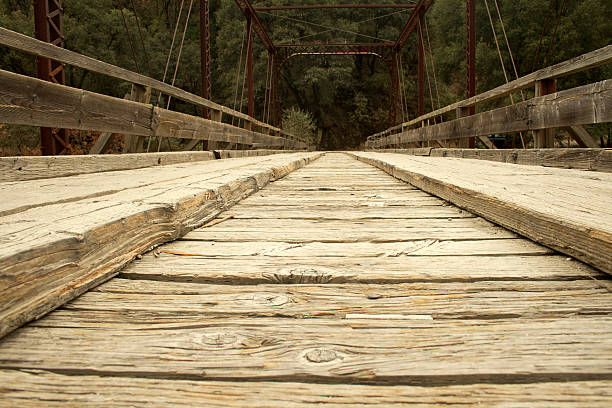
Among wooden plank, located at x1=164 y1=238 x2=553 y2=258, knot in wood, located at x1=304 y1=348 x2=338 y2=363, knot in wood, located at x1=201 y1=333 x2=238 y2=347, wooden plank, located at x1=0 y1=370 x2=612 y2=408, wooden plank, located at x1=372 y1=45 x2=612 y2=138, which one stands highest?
wooden plank, located at x1=372 y1=45 x2=612 y2=138

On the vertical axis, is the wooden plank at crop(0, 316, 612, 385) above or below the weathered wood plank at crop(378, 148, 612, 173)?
below

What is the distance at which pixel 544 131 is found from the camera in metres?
3.58

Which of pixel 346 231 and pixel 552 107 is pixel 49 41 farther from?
pixel 552 107

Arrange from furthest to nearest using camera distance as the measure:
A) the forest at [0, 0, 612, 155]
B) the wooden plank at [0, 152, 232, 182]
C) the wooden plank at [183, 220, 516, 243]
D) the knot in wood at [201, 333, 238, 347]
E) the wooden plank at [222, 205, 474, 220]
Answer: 1. the forest at [0, 0, 612, 155]
2. the wooden plank at [0, 152, 232, 182]
3. the wooden plank at [222, 205, 474, 220]
4. the wooden plank at [183, 220, 516, 243]
5. the knot in wood at [201, 333, 238, 347]

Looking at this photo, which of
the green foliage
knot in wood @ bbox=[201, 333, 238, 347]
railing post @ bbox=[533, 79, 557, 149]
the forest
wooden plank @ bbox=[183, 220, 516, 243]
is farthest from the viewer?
the green foliage

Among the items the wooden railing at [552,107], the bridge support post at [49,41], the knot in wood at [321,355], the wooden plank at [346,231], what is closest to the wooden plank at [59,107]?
the bridge support post at [49,41]

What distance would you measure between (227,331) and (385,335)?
0.28m

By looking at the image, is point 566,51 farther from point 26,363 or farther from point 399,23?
point 26,363

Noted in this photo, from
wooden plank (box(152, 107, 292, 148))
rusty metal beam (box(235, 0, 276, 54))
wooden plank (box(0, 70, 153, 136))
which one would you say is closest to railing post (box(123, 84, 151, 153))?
wooden plank (box(152, 107, 292, 148))

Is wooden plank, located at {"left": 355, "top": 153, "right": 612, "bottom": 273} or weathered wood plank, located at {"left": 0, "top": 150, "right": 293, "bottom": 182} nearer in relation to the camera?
wooden plank, located at {"left": 355, "top": 153, "right": 612, "bottom": 273}

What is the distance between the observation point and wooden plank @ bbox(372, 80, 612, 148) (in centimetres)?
264

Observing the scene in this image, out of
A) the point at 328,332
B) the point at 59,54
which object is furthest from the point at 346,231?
the point at 59,54

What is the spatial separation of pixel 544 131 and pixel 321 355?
3762 mm

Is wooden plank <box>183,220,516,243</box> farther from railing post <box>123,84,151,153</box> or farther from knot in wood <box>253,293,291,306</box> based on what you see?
railing post <box>123,84,151,153</box>
